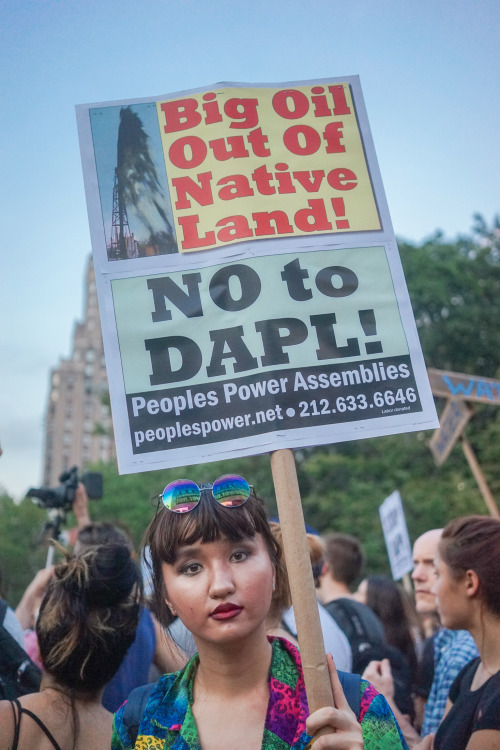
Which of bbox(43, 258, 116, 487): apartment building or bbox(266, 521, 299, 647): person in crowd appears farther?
bbox(43, 258, 116, 487): apartment building

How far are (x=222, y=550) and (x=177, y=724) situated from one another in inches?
17.3

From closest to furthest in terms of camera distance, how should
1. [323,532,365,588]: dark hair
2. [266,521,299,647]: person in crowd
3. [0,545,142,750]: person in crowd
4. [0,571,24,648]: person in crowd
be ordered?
[0,545,142,750]: person in crowd, [266,521,299,647]: person in crowd, [0,571,24,648]: person in crowd, [323,532,365,588]: dark hair

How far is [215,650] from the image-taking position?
77.2 inches

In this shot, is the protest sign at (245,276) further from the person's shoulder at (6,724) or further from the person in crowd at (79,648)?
the person's shoulder at (6,724)

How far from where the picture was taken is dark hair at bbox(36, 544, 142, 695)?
246cm

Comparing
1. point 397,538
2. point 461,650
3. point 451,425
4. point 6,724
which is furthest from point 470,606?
point 451,425

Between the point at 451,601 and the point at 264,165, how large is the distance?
1.65 m

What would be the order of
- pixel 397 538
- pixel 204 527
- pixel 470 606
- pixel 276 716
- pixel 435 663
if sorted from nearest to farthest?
pixel 276 716 → pixel 204 527 → pixel 470 606 → pixel 435 663 → pixel 397 538

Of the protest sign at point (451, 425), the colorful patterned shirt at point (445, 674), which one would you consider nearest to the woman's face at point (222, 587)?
the colorful patterned shirt at point (445, 674)

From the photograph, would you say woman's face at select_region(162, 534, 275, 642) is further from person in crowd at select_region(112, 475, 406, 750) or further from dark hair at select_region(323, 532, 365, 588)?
dark hair at select_region(323, 532, 365, 588)

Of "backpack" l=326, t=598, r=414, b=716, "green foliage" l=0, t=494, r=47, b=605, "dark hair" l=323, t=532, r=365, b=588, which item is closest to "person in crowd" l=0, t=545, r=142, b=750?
"backpack" l=326, t=598, r=414, b=716

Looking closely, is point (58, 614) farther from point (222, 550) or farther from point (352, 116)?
point (352, 116)

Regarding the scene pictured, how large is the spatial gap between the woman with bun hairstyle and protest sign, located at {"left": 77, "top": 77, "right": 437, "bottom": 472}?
0.75m

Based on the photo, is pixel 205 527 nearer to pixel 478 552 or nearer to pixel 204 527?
pixel 204 527
